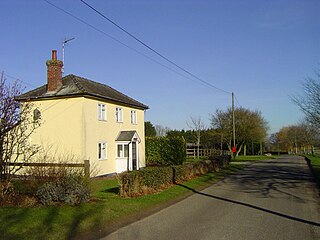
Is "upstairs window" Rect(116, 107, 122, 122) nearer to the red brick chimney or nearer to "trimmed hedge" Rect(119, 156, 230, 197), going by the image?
the red brick chimney

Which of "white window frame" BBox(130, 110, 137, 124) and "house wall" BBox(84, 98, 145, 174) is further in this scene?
"white window frame" BBox(130, 110, 137, 124)

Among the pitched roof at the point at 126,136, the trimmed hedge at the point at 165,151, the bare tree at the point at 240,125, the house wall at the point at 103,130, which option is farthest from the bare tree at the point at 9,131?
the bare tree at the point at 240,125

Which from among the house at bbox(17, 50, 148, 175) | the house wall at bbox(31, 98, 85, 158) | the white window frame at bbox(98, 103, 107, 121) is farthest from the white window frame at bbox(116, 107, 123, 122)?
the house wall at bbox(31, 98, 85, 158)

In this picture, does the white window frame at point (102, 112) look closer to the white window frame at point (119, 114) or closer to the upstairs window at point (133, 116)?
the white window frame at point (119, 114)

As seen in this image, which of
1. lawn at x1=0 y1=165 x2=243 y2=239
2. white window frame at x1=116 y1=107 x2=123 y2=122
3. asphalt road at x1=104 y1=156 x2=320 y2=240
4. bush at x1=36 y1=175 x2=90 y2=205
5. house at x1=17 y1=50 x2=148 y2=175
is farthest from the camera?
white window frame at x1=116 y1=107 x2=123 y2=122

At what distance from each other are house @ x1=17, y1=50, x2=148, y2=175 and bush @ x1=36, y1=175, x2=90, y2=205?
11.3 metres

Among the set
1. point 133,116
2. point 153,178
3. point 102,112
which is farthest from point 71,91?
point 153,178

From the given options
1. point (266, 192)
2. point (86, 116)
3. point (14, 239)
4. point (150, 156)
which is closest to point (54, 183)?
point (14, 239)

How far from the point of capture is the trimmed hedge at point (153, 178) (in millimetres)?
13180

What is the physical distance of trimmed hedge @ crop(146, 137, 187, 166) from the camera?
33.8 meters

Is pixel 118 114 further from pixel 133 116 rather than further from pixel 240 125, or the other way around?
pixel 240 125

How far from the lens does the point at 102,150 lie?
24.8m

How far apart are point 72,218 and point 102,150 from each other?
15.7 metres

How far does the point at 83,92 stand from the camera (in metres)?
22.5
